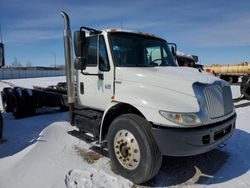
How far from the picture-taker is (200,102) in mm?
3934

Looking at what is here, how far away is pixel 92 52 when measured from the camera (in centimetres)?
530

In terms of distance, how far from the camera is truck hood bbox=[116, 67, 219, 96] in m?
4.04

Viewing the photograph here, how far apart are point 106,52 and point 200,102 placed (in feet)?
6.44

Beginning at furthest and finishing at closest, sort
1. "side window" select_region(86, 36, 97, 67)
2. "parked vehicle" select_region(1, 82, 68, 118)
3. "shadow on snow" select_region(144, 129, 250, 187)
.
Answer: "parked vehicle" select_region(1, 82, 68, 118)
"side window" select_region(86, 36, 97, 67)
"shadow on snow" select_region(144, 129, 250, 187)

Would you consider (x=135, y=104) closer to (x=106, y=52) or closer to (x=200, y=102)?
(x=200, y=102)

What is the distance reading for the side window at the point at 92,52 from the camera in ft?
17.1

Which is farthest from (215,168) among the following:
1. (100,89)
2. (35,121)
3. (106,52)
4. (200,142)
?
(35,121)

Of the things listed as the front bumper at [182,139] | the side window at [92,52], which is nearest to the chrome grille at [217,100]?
the front bumper at [182,139]

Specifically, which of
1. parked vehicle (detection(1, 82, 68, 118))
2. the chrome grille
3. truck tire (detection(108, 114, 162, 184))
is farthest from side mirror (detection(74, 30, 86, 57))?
parked vehicle (detection(1, 82, 68, 118))

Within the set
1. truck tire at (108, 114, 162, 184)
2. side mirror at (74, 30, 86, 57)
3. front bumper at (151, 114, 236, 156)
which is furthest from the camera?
side mirror at (74, 30, 86, 57)

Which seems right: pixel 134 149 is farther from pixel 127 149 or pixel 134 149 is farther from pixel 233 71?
pixel 233 71

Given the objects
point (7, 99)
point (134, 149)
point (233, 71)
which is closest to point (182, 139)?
point (134, 149)

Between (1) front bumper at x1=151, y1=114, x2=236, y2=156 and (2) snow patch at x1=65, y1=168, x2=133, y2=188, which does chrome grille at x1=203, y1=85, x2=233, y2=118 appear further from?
(2) snow patch at x1=65, y1=168, x2=133, y2=188

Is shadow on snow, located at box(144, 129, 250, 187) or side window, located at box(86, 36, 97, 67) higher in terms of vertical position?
side window, located at box(86, 36, 97, 67)
